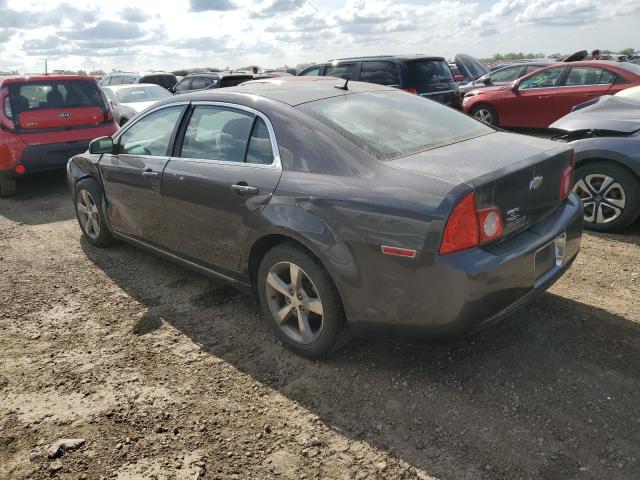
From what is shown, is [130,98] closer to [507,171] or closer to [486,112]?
[486,112]

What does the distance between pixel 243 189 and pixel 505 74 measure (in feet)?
40.5

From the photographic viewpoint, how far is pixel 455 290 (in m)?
2.44

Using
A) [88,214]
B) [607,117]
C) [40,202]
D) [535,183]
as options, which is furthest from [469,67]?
[535,183]

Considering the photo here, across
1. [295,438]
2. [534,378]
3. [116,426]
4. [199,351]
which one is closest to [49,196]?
[199,351]

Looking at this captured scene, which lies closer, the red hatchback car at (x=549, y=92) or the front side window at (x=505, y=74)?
the red hatchback car at (x=549, y=92)

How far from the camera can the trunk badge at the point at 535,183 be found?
2791 millimetres

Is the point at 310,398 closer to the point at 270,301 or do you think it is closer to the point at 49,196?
the point at 270,301

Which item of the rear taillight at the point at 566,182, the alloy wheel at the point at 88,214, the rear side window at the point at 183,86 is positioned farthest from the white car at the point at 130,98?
the rear taillight at the point at 566,182

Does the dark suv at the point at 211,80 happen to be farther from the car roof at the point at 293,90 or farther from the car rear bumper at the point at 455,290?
the car rear bumper at the point at 455,290

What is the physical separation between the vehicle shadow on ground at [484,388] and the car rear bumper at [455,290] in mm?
381

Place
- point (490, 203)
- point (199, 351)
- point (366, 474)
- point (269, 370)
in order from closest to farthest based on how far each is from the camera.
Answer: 1. point (366, 474)
2. point (490, 203)
3. point (269, 370)
4. point (199, 351)

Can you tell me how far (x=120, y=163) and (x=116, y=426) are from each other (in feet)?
7.99

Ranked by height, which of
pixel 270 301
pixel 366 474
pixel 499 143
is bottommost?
pixel 366 474

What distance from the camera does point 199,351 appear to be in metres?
3.37
